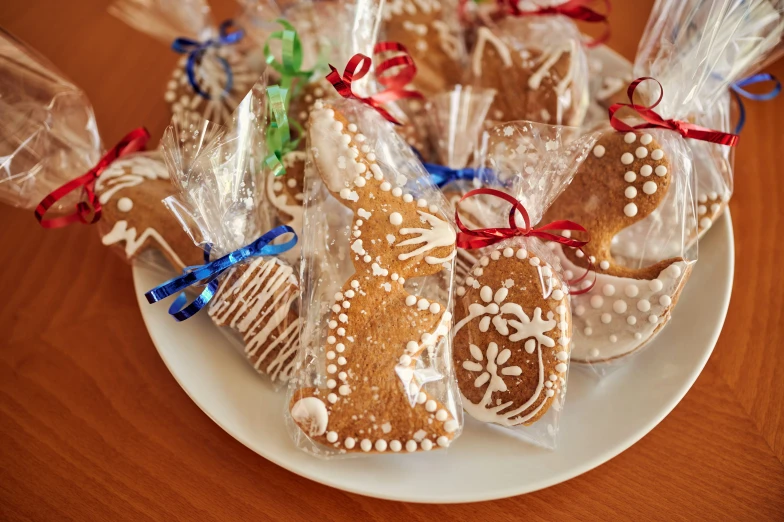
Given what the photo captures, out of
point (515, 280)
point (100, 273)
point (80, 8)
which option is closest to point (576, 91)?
point (515, 280)

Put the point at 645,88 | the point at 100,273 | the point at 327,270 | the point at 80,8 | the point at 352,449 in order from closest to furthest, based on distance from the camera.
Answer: the point at 352,449
the point at 327,270
the point at 645,88
the point at 100,273
the point at 80,8

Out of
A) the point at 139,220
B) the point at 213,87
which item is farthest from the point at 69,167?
the point at 213,87

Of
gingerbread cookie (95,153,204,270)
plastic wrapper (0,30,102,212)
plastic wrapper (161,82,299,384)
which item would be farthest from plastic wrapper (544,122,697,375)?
plastic wrapper (0,30,102,212)

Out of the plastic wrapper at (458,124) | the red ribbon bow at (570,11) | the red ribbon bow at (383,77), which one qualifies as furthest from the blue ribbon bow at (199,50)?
the red ribbon bow at (570,11)

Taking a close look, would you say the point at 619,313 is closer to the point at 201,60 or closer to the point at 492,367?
the point at 492,367

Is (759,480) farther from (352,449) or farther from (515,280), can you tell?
(352,449)

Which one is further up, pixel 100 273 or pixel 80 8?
pixel 80 8

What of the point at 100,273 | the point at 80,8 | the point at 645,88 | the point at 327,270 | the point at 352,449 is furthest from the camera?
the point at 80,8

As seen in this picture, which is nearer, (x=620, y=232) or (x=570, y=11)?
(x=620, y=232)
